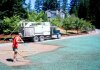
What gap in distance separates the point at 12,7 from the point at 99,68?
29.8 m

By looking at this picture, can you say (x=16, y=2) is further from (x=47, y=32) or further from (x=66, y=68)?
(x=66, y=68)

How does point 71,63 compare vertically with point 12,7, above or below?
below

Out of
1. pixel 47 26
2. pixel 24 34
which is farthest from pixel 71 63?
pixel 47 26

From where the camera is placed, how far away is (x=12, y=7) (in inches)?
1704

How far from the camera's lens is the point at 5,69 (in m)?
15.5

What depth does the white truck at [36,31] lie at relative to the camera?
35.5 meters

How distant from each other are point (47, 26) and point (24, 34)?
4607 millimetres

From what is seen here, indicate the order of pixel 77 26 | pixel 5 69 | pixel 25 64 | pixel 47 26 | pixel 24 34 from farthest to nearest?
1. pixel 77 26
2. pixel 47 26
3. pixel 24 34
4. pixel 25 64
5. pixel 5 69

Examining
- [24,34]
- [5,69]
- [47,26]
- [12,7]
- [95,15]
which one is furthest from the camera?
[95,15]

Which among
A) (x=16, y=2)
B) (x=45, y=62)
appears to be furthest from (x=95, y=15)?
(x=45, y=62)

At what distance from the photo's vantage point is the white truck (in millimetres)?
Result: 35450

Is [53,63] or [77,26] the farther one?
[77,26]

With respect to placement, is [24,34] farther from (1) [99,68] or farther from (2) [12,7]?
(1) [99,68]

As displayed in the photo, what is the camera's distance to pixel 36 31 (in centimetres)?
3631
